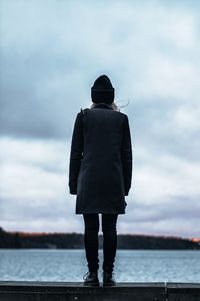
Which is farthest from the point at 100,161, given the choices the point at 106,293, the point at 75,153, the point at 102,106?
the point at 106,293

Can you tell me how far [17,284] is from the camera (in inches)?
318

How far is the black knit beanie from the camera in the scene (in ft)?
28.0

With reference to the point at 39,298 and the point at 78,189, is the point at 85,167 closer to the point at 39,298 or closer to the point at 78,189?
the point at 78,189

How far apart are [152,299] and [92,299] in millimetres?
579

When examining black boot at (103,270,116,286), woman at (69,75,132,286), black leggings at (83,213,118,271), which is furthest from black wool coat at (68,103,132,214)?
black boot at (103,270,116,286)

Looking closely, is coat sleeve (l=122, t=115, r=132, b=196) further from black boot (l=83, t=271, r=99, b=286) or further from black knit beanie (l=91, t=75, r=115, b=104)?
black boot (l=83, t=271, r=99, b=286)

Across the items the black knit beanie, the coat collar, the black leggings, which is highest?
the black knit beanie

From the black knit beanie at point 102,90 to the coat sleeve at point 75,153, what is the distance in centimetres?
35

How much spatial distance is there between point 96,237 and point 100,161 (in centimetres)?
79

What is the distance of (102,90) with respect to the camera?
337 inches

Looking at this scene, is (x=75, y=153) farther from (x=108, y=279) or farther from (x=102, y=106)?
(x=108, y=279)

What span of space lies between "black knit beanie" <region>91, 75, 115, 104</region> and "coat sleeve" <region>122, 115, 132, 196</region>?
1.16 feet

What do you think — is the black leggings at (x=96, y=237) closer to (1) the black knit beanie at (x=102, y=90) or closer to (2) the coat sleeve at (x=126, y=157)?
(2) the coat sleeve at (x=126, y=157)

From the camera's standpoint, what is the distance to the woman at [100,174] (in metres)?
8.23
